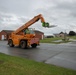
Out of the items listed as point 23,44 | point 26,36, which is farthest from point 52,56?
point 26,36

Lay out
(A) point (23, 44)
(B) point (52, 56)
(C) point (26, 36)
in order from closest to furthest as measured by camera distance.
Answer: (B) point (52, 56) → (A) point (23, 44) → (C) point (26, 36)

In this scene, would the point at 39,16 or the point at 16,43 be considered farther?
the point at 16,43

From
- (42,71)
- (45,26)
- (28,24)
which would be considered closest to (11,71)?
(42,71)

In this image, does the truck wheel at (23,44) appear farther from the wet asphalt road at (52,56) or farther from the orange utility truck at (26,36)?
the wet asphalt road at (52,56)

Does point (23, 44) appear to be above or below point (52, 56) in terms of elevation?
above

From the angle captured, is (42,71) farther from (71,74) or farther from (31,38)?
(31,38)

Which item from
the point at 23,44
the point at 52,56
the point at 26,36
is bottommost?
the point at 52,56

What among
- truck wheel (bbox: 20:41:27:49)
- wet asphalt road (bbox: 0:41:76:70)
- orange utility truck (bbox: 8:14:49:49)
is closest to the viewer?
wet asphalt road (bbox: 0:41:76:70)

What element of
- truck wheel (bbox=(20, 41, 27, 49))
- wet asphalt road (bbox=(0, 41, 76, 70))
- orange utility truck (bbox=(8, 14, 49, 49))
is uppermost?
orange utility truck (bbox=(8, 14, 49, 49))

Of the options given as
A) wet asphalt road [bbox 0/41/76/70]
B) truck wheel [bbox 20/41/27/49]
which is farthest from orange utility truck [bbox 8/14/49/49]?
wet asphalt road [bbox 0/41/76/70]

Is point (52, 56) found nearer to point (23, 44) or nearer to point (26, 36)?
point (23, 44)

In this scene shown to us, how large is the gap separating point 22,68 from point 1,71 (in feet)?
3.79

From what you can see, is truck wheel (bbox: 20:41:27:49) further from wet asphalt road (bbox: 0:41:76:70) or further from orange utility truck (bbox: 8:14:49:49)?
wet asphalt road (bbox: 0:41:76:70)

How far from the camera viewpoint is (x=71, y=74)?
8.34 metres
